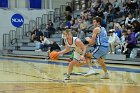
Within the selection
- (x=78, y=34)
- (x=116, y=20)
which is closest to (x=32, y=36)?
(x=78, y=34)

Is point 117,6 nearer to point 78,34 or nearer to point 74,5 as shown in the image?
point 78,34

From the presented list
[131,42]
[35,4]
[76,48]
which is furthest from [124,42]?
[35,4]

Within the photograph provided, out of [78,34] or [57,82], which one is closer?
[57,82]

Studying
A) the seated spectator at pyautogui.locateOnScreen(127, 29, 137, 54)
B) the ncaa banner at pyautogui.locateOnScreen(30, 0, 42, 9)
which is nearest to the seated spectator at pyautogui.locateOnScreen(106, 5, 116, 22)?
the seated spectator at pyautogui.locateOnScreen(127, 29, 137, 54)

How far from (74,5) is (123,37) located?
11764 mm

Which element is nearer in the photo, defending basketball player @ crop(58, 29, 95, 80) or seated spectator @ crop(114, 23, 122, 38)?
Result: defending basketball player @ crop(58, 29, 95, 80)

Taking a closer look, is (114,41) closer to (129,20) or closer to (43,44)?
(129,20)

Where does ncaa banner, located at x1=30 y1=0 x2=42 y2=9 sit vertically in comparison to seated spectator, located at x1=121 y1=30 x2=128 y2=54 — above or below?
above

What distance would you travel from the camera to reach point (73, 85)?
889 cm

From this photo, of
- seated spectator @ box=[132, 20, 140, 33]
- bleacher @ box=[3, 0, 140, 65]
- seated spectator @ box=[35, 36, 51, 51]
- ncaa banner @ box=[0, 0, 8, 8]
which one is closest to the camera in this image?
seated spectator @ box=[132, 20, 140, 33]

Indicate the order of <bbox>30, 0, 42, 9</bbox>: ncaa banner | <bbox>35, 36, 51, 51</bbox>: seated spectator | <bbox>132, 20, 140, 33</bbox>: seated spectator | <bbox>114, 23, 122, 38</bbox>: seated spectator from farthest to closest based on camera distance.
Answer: <bbox>30, 0, 42, 9</bbox>: ncaa banner, <bbox>35, 36, 51, 51</bbox>: seated spectator, <bbox>114, 23, 122, 38</bbox>: seated spectator, <bbox>132, 20, 140, 33</bbox>: seated spectator

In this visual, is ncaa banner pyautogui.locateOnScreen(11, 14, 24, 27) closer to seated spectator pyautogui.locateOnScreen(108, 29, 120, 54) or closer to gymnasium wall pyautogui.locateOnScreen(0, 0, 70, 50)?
gymnasium wall pyautogui.locateOnScreen(0, 0, 70, 50)

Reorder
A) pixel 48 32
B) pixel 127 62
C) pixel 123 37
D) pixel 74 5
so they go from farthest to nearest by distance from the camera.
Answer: pixel 74 5
pixel 48 32
pixel 123 37
pixel 127 62

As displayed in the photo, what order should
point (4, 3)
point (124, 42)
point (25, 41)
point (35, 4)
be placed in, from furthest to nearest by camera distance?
point (35, 4), point (4, 3), point (25, 41), point (124, 42)
